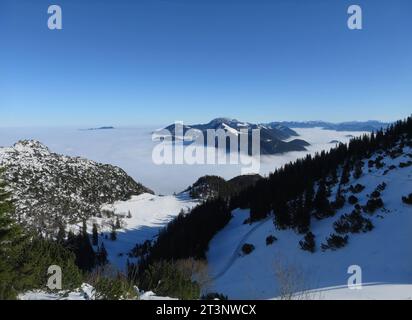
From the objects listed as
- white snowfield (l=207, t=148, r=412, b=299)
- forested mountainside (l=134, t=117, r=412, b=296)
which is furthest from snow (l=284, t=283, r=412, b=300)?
forested mountainside (l=134, t=117, r=412, b=296)

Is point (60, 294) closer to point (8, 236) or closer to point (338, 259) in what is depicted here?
point (8, 236)

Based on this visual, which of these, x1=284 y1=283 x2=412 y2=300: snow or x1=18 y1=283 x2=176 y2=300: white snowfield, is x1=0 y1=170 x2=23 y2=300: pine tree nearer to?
x1=18 y1=283 x2=176 y2=300: white snowfield

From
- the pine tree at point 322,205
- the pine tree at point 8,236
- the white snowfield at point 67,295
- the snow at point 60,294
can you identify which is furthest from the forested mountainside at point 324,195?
the snow at point 60,294

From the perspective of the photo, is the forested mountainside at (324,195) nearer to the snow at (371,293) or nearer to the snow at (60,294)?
the snow at (371,293)

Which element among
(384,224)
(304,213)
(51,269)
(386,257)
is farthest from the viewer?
(304,213)
